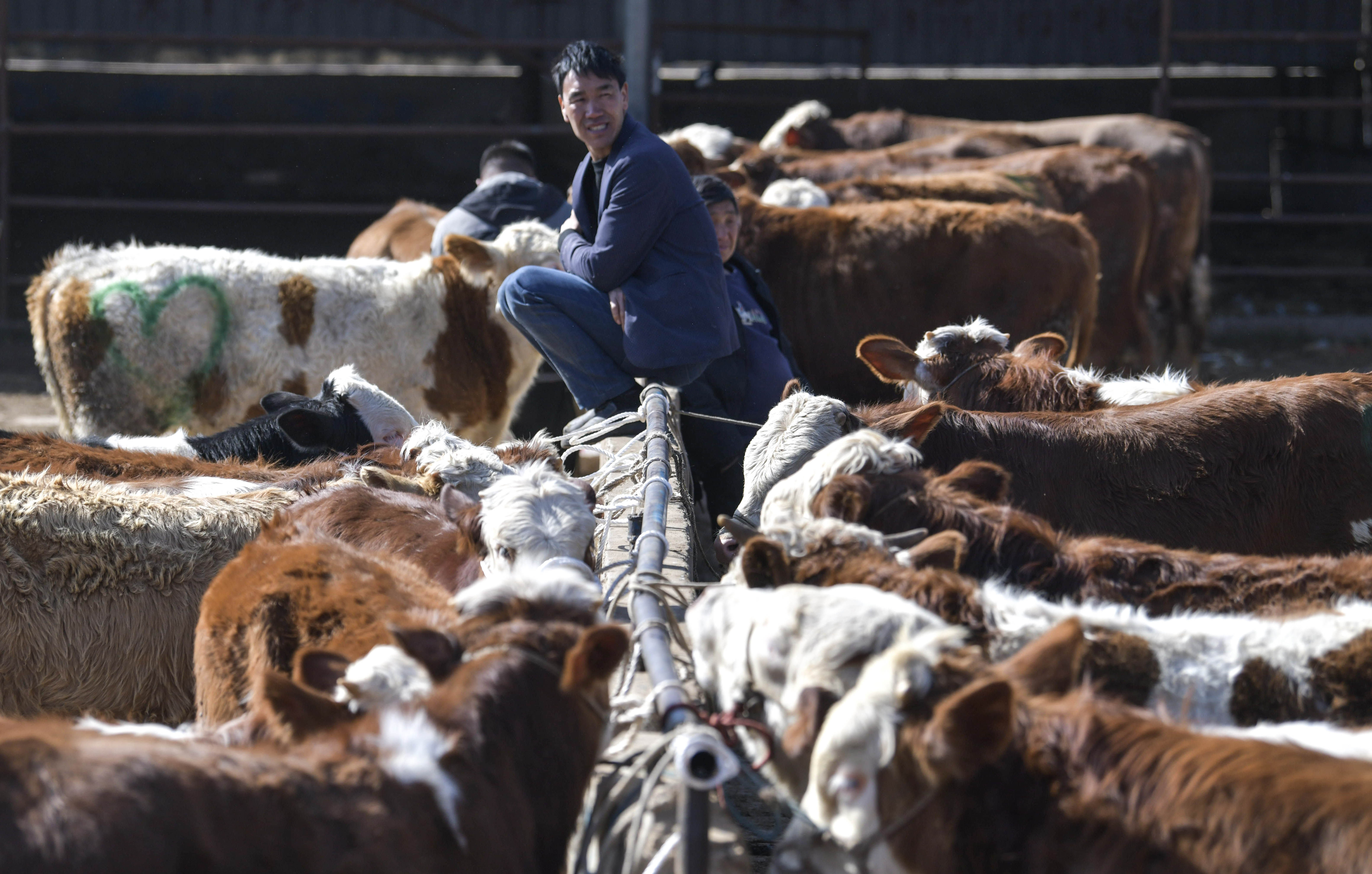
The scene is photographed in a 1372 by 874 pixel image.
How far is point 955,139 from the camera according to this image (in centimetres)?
1030

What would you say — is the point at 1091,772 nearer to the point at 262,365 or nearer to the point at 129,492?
the point at 129,492

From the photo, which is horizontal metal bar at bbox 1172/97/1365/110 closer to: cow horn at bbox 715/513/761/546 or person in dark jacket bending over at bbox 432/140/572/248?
person in dark jacket bending over at bbox 432/140/572/248

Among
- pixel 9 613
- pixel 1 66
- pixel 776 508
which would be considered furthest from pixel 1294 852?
pixel 1 66

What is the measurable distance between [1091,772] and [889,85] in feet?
39.6

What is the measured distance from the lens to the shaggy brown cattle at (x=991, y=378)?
457 cm

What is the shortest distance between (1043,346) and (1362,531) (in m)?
1.66

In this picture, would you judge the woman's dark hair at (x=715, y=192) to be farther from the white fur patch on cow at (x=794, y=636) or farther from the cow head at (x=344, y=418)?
the white fur patch on cow at (x=794, y=636)

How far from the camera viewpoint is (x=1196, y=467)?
12.4 ft

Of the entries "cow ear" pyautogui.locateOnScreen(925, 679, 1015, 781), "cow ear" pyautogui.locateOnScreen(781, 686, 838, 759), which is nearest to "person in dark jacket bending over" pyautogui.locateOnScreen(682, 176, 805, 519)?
"cow ear" pyautogui.locateOnScreen(781, 686, 838, 759)

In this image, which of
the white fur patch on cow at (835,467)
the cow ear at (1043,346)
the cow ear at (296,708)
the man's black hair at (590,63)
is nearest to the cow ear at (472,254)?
the man's black hair at (590,63)

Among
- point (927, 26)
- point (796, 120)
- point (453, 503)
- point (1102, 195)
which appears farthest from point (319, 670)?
point (927, 26)

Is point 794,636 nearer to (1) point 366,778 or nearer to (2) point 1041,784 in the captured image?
(2) point 1041,784

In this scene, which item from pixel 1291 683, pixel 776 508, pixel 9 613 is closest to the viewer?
pixel 1291 683

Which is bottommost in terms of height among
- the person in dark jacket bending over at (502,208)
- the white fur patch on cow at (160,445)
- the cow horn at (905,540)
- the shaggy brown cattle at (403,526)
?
the white fur patch on cow at (160,445)
